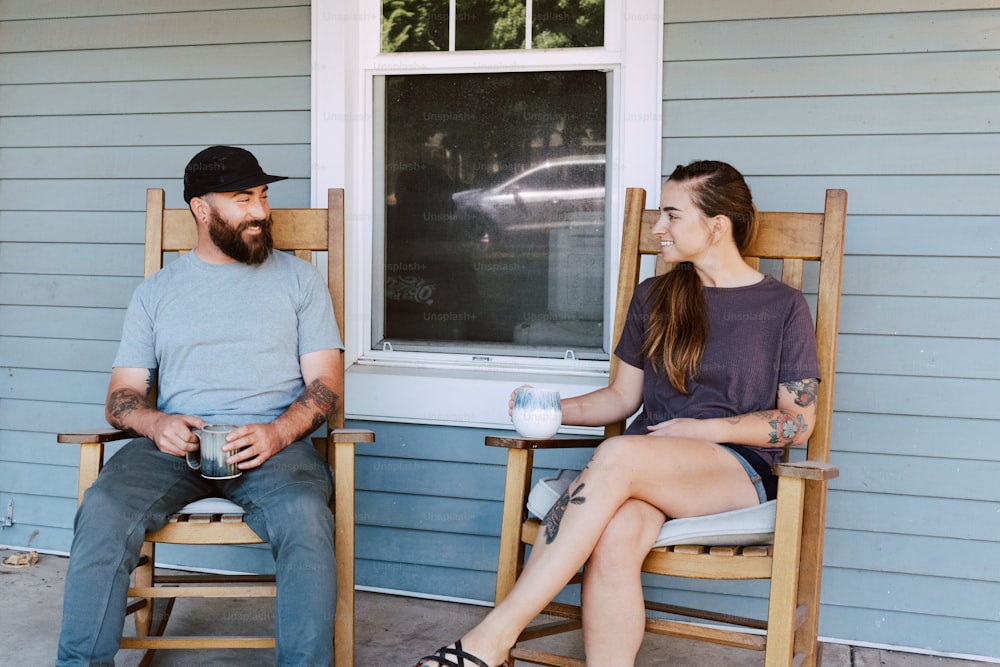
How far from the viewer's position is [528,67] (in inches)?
119

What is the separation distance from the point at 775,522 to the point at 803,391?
37 centimetres

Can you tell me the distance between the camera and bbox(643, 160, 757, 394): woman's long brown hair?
7.69 feet

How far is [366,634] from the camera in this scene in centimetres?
283

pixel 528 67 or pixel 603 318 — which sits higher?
pixel 528 67

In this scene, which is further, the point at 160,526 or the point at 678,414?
the point at 678,414

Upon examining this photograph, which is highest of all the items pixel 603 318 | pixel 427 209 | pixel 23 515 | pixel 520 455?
pixel 427 209

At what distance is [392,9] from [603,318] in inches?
46.8

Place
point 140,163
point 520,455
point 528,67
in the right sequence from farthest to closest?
point 140,163, point 528,67, point 520,455

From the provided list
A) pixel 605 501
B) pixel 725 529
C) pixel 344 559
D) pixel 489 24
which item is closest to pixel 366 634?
pixel 344 559

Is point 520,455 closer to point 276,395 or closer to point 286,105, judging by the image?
point 276,395

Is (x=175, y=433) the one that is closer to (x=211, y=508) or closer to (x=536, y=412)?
(x=211, y=508)

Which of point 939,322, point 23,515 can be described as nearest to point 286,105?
point 23,515

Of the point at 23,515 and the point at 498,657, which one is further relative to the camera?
the point at 23,515

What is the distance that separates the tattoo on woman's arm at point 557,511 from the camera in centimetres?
207
